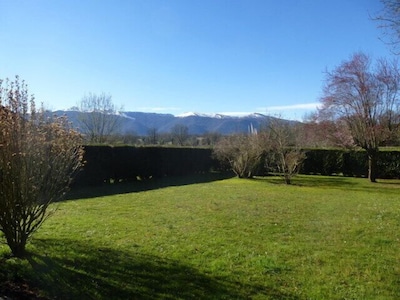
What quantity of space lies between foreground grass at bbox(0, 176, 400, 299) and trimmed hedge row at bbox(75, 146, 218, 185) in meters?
7.57

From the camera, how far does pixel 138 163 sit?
20.3m

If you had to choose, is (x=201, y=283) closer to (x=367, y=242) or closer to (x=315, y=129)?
(x=367, y=242)

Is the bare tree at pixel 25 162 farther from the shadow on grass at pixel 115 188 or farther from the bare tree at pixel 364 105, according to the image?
the bare tree at pixel 364 105

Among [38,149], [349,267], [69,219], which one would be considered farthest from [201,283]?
[69,219]

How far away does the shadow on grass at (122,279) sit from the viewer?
4.00m

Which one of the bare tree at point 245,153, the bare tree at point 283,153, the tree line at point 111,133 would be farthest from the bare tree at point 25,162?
the bare tree at point 245,153

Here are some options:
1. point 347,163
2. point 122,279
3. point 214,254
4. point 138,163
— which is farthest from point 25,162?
point 347,163

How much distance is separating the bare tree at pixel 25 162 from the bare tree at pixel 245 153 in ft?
54.6

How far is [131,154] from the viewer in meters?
19.8

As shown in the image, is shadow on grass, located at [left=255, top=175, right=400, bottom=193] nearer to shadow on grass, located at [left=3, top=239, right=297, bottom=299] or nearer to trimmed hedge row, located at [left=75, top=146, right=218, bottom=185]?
trimmed hedge row, located at [left=75, top=146, right=218, bottom=185]

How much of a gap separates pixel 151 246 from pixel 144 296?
200cm

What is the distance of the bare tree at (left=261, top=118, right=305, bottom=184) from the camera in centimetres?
1853

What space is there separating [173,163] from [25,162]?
19.1m

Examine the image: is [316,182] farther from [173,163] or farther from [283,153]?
[173,163]
